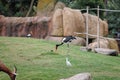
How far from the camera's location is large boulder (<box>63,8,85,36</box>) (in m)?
19.1

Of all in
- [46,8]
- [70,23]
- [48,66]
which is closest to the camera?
[48,66]

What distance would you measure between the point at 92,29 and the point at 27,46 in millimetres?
5737

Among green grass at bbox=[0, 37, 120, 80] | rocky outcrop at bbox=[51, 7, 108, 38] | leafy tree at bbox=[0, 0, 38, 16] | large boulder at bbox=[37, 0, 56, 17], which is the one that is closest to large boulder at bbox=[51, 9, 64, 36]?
rocky outcrop at bbox=[51, 7, 108, 38]

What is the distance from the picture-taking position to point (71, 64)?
9.96m

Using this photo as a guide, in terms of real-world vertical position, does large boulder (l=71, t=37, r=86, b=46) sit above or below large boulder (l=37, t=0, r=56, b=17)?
below

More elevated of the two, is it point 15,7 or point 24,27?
point 15,7

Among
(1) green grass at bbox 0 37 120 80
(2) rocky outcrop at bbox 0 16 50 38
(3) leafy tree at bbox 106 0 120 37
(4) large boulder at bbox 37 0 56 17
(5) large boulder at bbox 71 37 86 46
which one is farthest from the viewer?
(3) leafy tree at bbox 106 0 120 37

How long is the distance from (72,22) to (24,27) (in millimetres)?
3706

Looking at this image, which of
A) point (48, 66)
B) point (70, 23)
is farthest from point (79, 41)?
point (48, 66)

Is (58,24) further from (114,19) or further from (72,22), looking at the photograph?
(114,19)

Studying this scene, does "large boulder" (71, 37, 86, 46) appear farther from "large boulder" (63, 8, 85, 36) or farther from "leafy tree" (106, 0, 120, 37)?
"leafy tree" (106, 0, 120, 37)

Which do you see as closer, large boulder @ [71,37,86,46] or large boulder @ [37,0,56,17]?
large boulder @ [71,37,86,46]

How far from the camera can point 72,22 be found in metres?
19.1

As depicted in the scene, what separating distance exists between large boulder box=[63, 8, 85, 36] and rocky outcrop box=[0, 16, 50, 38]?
6.06 feet
